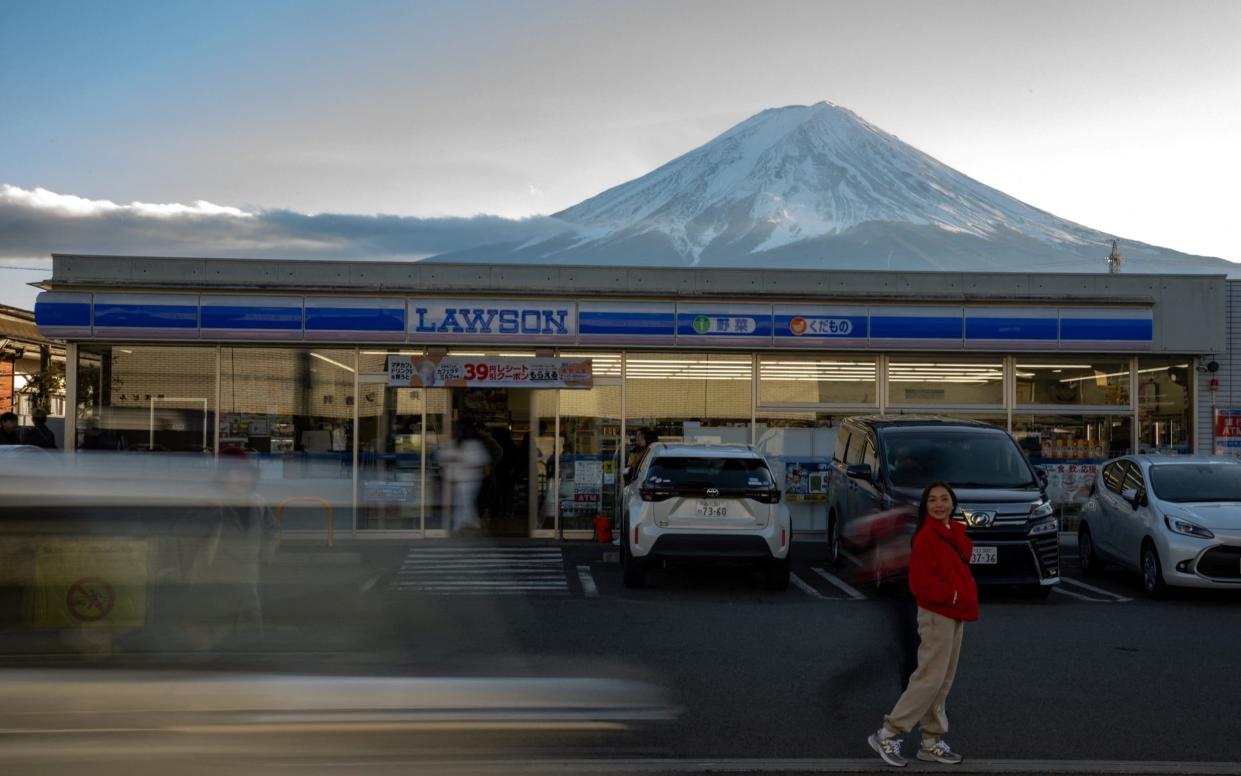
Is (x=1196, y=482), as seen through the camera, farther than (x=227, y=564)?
Yes

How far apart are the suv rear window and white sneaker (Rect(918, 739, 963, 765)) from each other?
6989 millimetres

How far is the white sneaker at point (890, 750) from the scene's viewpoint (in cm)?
625

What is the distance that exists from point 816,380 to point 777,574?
7.22 m

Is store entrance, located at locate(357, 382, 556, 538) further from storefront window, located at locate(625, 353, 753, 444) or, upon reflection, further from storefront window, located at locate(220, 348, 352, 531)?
storefront window, located at locate(625, 353, 753, 444)

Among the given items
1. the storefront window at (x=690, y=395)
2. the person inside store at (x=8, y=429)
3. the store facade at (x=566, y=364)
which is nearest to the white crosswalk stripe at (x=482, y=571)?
the store facade at (x=566, y=364)

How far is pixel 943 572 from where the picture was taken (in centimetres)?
636

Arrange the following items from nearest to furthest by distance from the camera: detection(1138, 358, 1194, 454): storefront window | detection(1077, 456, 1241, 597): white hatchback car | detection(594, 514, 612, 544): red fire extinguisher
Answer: detection(1077, 456, 1241, 597): white hatchback car, detection(594, 514, 612, 544): red fire extinguisher, detection(1138, 358, 1194, 454): storefront window

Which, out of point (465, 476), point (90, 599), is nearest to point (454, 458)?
point (465, 476)

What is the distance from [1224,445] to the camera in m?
20.3

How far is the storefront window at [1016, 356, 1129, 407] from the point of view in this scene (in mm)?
20469

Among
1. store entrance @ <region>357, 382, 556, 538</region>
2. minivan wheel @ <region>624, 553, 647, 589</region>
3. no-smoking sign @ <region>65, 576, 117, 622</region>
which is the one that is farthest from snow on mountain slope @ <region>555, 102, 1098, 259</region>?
no-smoking sign @ <region>65, 576, 117, 622</region>

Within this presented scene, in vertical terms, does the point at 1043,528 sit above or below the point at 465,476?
below

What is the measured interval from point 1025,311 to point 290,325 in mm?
12181

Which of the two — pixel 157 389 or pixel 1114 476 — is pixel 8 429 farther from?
pixel 1114 476
